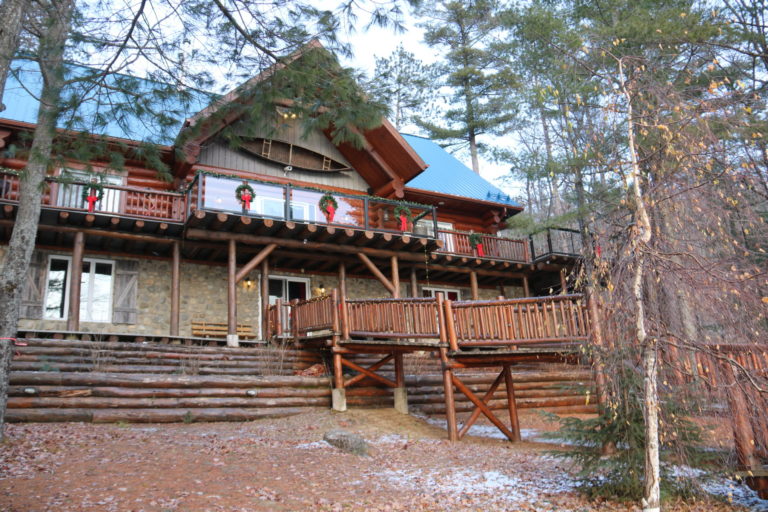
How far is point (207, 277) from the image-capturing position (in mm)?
17516

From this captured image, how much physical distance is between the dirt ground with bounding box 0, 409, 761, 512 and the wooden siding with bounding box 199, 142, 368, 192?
977 centimetres

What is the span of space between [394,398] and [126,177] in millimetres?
10258

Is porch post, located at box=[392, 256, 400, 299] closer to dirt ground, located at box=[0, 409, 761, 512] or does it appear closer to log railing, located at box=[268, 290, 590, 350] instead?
log railing, located at box=[268, 290, 590, 350]

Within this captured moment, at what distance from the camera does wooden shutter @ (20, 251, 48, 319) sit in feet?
49.0

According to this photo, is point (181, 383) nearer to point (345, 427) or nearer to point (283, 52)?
point (345, 427)

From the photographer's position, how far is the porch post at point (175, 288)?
15.4 meters

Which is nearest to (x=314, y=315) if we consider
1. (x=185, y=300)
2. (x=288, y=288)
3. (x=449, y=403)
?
(x=449, y=403)

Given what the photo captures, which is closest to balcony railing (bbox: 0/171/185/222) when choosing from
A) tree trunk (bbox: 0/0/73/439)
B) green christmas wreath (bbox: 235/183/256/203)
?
green christmas wreath (bbox: 235/183/256/203)

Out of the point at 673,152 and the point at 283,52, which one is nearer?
the point at 673,152

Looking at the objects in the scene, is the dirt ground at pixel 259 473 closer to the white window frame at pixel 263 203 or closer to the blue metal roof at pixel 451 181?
the white window frame at pixel 263 203

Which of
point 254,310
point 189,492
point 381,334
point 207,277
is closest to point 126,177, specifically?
point 207,277

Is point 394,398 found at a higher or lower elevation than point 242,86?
lower

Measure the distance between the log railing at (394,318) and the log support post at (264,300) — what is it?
3526 mm

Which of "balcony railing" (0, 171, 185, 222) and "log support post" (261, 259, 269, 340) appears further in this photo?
"log support post" (261, 259, 269, 340)
